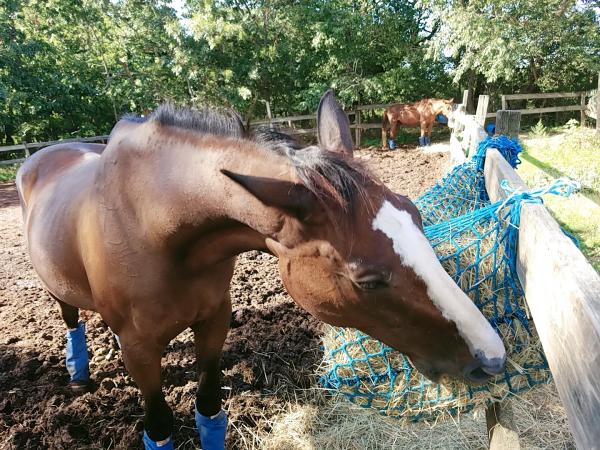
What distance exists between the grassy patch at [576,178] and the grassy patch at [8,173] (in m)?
15.1

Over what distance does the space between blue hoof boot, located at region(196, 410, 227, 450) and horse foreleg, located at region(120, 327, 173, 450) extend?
18 cm

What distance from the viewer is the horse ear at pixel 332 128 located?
1.66 meters

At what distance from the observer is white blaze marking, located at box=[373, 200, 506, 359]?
3.94ft

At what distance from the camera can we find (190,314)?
1.79 meters

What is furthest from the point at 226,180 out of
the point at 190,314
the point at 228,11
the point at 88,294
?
the point at 228,11

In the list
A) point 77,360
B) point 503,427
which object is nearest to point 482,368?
point 503,427

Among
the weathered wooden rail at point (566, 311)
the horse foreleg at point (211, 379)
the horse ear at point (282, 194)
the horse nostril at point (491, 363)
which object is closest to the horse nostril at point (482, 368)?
the horse nostril at point (491, 363)

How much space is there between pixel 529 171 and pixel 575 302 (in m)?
6.78

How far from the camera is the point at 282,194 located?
1.23 meters

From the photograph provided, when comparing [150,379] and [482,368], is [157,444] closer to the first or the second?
[150,379]

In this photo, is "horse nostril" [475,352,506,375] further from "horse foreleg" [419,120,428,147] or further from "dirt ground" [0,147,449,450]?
"horse foreleg" [419,120,428,147]

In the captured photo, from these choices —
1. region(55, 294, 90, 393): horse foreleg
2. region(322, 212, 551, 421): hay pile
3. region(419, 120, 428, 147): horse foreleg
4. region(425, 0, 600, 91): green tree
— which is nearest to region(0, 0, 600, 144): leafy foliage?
region(425, 0, 600, 91): green tree

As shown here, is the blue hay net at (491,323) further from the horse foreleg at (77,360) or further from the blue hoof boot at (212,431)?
the horse foreleg at (77,360)

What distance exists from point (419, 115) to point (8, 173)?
1458 centimetres
